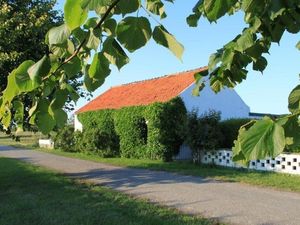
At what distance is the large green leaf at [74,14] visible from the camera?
4.30 ft

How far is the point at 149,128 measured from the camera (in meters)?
27.0

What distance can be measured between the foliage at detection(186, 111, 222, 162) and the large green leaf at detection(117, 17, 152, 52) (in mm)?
21518

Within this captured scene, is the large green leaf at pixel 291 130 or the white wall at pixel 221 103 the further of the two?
the white wall at pixel 221 103

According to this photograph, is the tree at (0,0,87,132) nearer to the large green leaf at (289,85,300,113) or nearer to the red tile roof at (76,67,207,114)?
the large green leaf at (289,85,300,113)

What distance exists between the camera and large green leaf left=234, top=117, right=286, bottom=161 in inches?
53.5

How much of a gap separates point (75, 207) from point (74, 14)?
1049cm

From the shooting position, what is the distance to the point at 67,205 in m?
11.8

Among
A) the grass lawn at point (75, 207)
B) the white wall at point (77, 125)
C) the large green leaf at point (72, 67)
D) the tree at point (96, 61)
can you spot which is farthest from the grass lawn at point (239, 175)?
the white wall at point (77, 125)

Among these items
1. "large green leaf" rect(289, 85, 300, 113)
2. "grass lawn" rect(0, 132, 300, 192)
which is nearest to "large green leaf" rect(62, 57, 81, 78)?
Answer: "large green leaf" rect(289, 85, 300, 113)

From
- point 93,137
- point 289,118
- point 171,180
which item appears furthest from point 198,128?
point 289,118

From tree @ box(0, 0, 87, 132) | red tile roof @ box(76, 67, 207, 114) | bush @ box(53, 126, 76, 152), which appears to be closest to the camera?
tree @ box(0, 0, 87, 132)

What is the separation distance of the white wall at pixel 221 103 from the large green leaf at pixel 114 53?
86.3 feet

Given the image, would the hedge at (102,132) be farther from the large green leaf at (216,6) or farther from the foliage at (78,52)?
the large green leaf at (216,6)

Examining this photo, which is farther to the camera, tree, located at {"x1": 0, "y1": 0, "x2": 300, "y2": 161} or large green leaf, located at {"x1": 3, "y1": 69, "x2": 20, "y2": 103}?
large green leaf, located at {"x1": 3, "y1": 69, "x2": 20, "y2": 103}
